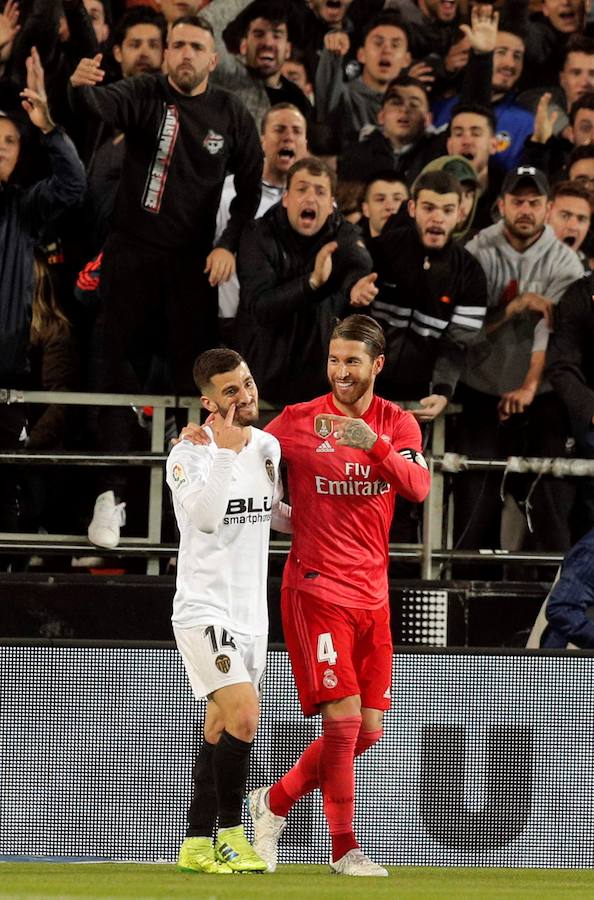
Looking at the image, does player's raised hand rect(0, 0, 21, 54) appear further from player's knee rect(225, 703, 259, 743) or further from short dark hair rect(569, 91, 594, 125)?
player's knee rect(225, 703, 259, 743)

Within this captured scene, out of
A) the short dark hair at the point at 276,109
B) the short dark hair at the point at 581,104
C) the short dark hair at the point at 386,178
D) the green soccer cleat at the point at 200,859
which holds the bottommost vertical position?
the green soccer cleat at the point at 200,859

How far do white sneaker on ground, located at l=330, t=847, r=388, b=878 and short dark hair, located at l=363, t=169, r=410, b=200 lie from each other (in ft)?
14.4

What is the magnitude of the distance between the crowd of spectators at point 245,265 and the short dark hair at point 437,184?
15 mm

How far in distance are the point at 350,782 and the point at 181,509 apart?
1231 mm

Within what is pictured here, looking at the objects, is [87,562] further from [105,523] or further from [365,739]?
[365,739]

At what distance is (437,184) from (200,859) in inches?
174

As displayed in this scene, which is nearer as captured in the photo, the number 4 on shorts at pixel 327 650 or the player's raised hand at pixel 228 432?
the player's raised hand at pixel 228 432

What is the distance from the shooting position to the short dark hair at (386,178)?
27.9 ft

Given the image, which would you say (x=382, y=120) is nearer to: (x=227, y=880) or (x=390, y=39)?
(x=390, y=39)

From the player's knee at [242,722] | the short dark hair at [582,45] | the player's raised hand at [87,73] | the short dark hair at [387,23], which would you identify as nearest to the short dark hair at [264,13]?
the short dark hair at [387,23]

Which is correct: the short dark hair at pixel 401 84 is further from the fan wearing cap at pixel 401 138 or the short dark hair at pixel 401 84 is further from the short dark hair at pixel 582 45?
the short dark hair at pixel 582 45

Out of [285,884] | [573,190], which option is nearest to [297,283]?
[573,190]

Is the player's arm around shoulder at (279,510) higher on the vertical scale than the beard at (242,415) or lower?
lower

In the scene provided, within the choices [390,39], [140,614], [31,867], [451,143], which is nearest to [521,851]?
[31,867]
